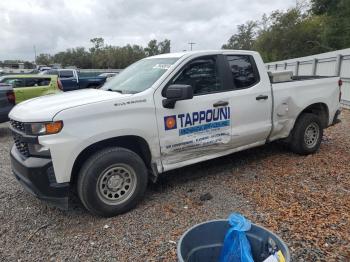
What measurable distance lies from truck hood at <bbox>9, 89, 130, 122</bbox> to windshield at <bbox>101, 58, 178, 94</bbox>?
0.33 metres

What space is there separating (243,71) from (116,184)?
2523mm

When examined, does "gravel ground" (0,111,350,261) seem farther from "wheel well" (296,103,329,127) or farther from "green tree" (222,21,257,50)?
"green tree" (222,21,257,50)

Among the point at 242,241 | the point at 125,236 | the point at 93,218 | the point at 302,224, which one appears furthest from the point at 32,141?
the point at 302,224

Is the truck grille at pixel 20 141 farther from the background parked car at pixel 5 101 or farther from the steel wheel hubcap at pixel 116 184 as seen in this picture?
the background parked car at pixel 5 101

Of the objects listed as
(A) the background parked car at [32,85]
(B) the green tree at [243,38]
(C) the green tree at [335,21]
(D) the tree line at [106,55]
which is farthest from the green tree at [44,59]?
(A) the background parked car at [32,85]

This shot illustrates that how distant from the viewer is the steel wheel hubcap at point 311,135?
5.88 m

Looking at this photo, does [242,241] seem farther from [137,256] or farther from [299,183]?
[299,183]

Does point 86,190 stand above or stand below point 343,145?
above

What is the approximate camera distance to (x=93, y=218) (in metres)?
3.93

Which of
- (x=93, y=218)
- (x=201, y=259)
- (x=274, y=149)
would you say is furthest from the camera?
(x=274, y=149)

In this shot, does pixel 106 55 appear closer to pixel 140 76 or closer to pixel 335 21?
pixel 335 21

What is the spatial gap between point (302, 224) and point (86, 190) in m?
2.30

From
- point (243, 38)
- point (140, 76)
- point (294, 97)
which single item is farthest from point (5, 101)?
point (243, 38)

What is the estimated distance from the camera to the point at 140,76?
4.59 m
